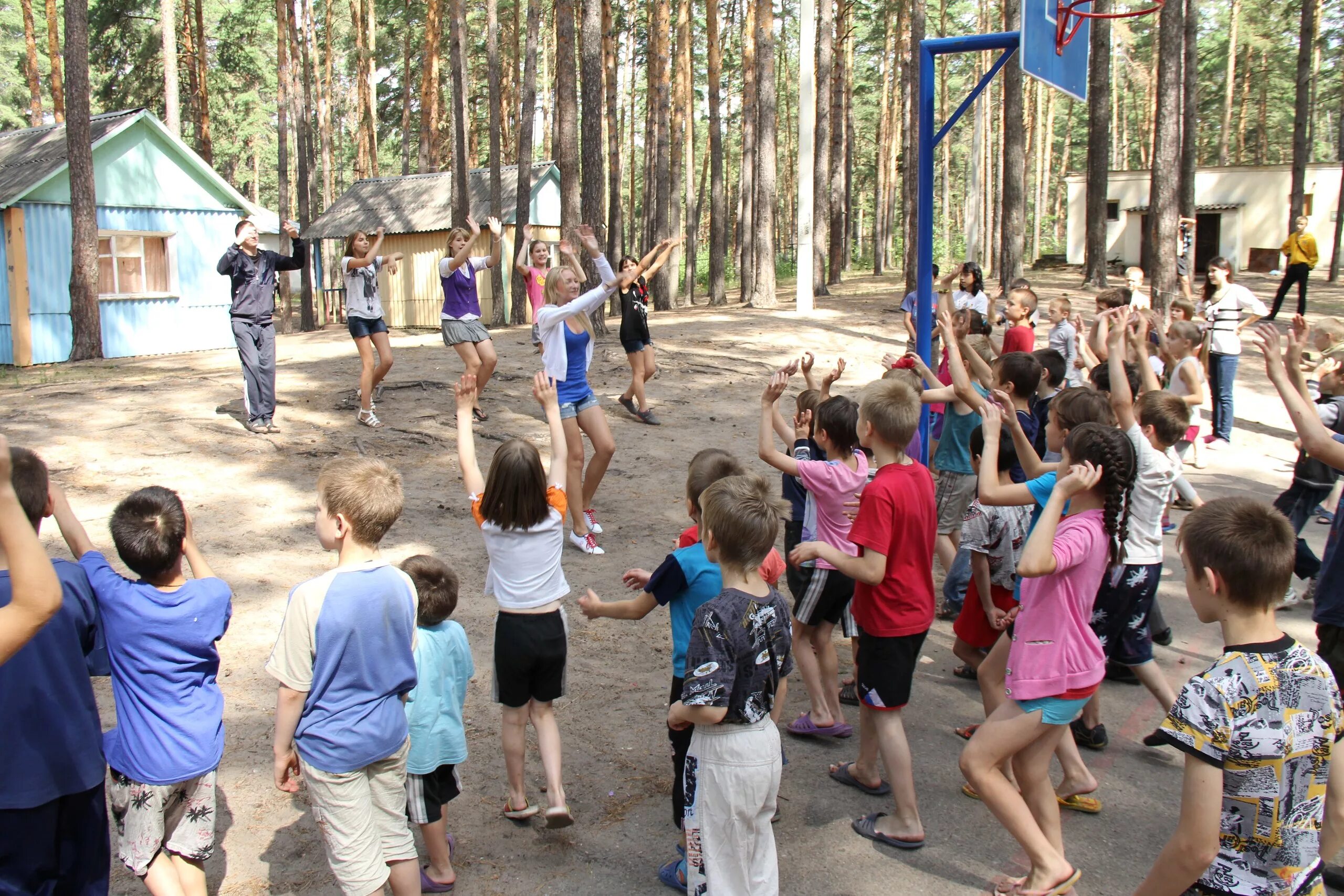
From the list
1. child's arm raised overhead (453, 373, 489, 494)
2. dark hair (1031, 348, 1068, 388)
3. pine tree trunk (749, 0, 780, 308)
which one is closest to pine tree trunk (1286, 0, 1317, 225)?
pine tree trunk (749, 0, 780, 308)

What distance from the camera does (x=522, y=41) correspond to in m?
39.5

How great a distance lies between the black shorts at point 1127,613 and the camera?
4566 mm

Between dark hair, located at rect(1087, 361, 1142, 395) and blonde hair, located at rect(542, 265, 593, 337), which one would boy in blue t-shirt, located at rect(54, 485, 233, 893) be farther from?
dark hair, located at rect(1087, 361, 1142, 395)

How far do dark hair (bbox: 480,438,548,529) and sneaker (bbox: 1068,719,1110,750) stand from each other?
115 inches

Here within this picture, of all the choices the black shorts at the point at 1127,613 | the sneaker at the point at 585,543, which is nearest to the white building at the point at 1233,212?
the sneaker at the point at 585,543

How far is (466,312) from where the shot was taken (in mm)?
10141

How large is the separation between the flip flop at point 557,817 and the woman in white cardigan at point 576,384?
3.60 metres

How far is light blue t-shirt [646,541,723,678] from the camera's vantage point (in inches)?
142

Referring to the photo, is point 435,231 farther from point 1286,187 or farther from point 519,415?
point 1286,187

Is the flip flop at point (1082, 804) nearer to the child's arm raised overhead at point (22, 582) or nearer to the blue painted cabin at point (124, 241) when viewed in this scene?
the child's arm raised overhead at point (22, 582)

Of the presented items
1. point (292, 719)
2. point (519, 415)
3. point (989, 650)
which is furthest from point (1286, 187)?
point (292, 719)

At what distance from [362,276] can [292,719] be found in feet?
24.8

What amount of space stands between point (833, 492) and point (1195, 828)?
2185 mm

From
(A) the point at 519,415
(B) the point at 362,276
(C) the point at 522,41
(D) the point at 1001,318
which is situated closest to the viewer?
(B) the point at 362,276
